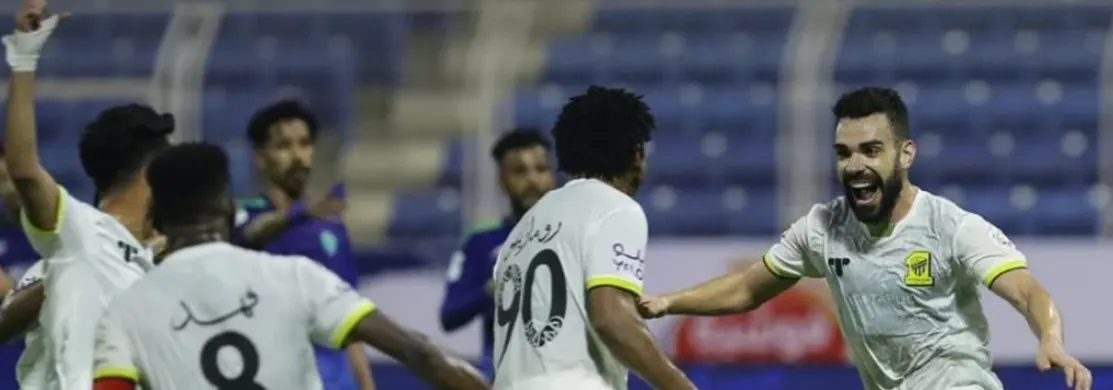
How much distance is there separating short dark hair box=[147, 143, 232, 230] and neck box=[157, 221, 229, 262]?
0.05 feet

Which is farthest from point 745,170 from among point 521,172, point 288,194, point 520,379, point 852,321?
point 520,379

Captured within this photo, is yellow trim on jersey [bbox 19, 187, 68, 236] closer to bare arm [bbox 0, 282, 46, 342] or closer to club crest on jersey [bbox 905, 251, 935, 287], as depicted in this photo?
bare arm [bbox 0, 282, 46, 342]

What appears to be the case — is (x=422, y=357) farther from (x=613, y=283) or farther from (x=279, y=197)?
(x=279, y=197)

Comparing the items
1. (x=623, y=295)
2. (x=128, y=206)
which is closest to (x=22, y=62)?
(x=128, y=206)

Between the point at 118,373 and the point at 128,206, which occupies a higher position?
the point at 128,206

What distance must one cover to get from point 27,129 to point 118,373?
108 cm

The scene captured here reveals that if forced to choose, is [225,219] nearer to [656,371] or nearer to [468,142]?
[656,371]

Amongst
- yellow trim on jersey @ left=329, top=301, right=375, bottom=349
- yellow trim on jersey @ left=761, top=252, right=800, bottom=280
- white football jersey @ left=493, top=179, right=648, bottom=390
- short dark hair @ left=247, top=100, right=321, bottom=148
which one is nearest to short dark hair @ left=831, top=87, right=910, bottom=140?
yellow trim on jersey @ left=761, top=252, right=800, bottom=280

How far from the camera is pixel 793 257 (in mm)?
6230

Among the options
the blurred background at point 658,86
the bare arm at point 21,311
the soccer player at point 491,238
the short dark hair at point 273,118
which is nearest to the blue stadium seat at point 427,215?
the blurred background at point 658,86

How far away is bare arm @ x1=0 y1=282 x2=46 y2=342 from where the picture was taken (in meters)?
5.54

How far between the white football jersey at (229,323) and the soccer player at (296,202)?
2.74 metres

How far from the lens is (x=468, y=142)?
1171cm

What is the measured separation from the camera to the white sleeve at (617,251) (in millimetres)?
5172
